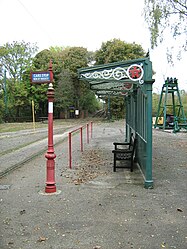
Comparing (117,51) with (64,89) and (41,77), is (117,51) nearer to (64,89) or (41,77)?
(64,89)

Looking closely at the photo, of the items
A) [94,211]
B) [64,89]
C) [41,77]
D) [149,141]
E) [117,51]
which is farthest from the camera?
[64,89]

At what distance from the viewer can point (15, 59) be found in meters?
46.6

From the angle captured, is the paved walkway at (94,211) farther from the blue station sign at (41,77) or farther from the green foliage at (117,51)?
the green foliage at (117,51)

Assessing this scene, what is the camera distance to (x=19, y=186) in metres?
7.08

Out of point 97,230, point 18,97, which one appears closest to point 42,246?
point 97,230

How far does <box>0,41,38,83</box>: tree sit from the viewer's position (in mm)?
45947

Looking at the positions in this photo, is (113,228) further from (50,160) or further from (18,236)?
(50,160)

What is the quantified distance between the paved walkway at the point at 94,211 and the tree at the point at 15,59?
3961 cm

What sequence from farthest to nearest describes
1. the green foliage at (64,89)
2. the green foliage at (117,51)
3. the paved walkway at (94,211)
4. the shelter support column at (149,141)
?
the green foliage at (64,89) < the green foliage at (117,51) < the shelter support column at (149,141) < the paved walkway at (94,211)

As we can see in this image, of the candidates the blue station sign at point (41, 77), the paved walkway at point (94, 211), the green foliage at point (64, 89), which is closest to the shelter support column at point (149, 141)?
the paved walkway at point (94, 211)

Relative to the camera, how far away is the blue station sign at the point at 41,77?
659 cm

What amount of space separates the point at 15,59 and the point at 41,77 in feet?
138

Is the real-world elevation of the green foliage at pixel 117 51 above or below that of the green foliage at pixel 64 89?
above

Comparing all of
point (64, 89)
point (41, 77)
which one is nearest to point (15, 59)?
point (64, 89)
